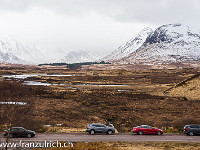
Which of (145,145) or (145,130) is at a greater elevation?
(145,130)

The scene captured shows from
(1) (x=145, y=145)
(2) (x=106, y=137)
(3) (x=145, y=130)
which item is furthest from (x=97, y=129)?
(1) (x=145, y=145)

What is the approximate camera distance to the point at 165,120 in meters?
44.5

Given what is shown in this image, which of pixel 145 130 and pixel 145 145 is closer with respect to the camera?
pixel 145 145

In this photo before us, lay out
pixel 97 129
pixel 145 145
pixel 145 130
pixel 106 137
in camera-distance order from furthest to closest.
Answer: pixel 145 130, pixel 97 129, pixel 106 137, pixel 145 145

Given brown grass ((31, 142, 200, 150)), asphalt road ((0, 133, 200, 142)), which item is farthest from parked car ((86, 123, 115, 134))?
brown grass ((31, 142, 200, 150))

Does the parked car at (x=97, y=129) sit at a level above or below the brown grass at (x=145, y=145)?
above

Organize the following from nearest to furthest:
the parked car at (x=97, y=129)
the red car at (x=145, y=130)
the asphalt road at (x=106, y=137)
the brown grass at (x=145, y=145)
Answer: the brown grass at (x=145, y=145) < the asphalt road at (x=106, y=137) < the parked car at (x=97, y=129) < the red car at (x=145, y=130)

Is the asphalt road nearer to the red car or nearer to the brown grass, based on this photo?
the red car

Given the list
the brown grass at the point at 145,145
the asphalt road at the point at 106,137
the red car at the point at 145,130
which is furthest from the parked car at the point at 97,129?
the brown grass at the point at 145,145

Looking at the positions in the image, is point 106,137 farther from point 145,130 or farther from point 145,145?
point 145,130

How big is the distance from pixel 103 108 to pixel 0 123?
25.6m

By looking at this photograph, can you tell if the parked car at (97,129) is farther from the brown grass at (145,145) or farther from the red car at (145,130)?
the brown grass at (145,145)

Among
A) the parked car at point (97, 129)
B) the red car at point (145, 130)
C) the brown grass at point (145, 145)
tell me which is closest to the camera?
the brown grass at point (145, 145)

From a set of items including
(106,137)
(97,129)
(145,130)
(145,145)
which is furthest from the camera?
(145,130)
